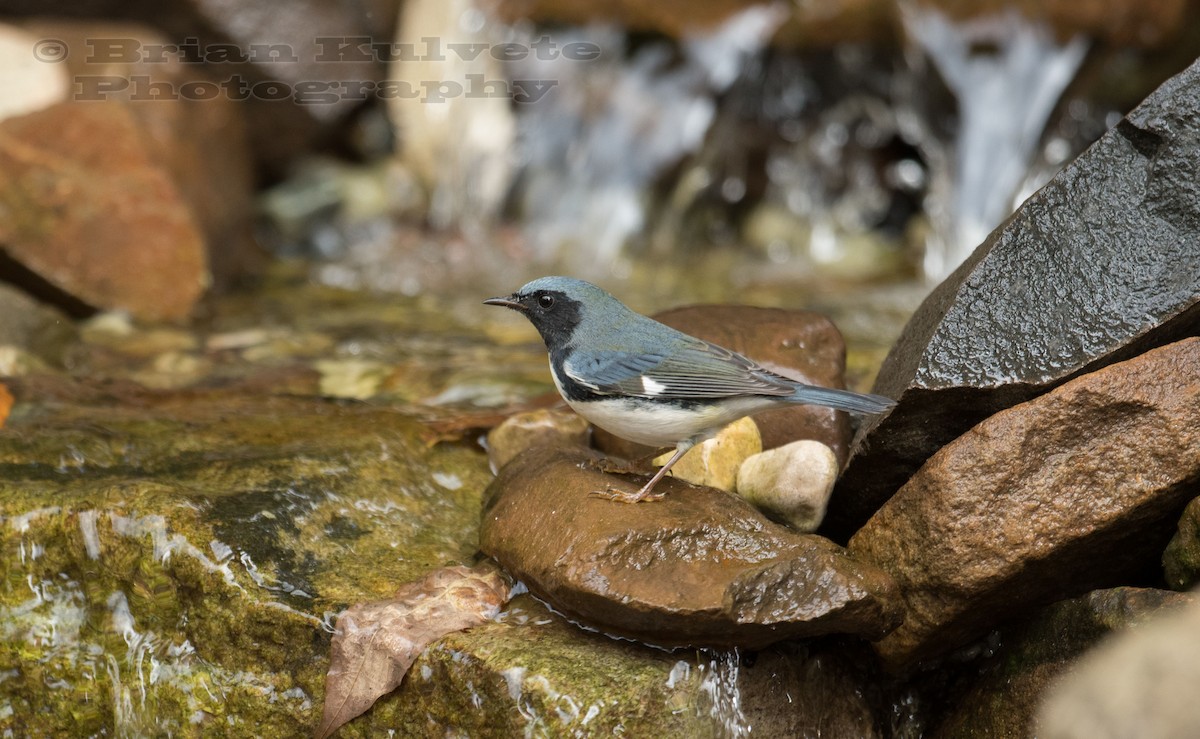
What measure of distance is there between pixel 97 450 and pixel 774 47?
288 inches

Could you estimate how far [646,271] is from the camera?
10141 millimetres

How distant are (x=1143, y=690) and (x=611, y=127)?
8386 millimetres

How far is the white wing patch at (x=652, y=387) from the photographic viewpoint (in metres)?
4.38

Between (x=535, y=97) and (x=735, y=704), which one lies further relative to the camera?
(x=535, y=97)

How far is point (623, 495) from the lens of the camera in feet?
13.5

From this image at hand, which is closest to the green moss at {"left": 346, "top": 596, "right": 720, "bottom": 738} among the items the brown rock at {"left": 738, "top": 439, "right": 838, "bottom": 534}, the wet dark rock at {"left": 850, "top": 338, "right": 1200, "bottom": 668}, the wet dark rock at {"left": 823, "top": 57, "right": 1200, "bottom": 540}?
the brown rock at {"left": 738, "top": 439, "right": 838, "bottom": 534}

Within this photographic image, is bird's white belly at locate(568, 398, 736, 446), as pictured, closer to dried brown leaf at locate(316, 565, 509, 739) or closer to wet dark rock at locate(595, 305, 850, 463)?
wet dark rock at locate(595, 305, 850, 463)

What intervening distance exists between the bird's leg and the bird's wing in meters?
0.25

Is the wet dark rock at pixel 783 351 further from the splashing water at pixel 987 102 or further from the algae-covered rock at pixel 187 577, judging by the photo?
the splashing water at pixel 987 102

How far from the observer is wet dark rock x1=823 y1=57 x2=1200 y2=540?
13.2ft

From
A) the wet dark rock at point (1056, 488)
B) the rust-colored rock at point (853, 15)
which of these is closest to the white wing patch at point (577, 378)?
the wet dark rock at point (1056, 488)

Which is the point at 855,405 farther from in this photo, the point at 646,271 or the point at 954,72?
the point at 954,72

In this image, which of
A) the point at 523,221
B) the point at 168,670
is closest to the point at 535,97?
the point at 523,221

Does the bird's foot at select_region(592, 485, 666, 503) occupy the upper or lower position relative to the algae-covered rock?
upper
